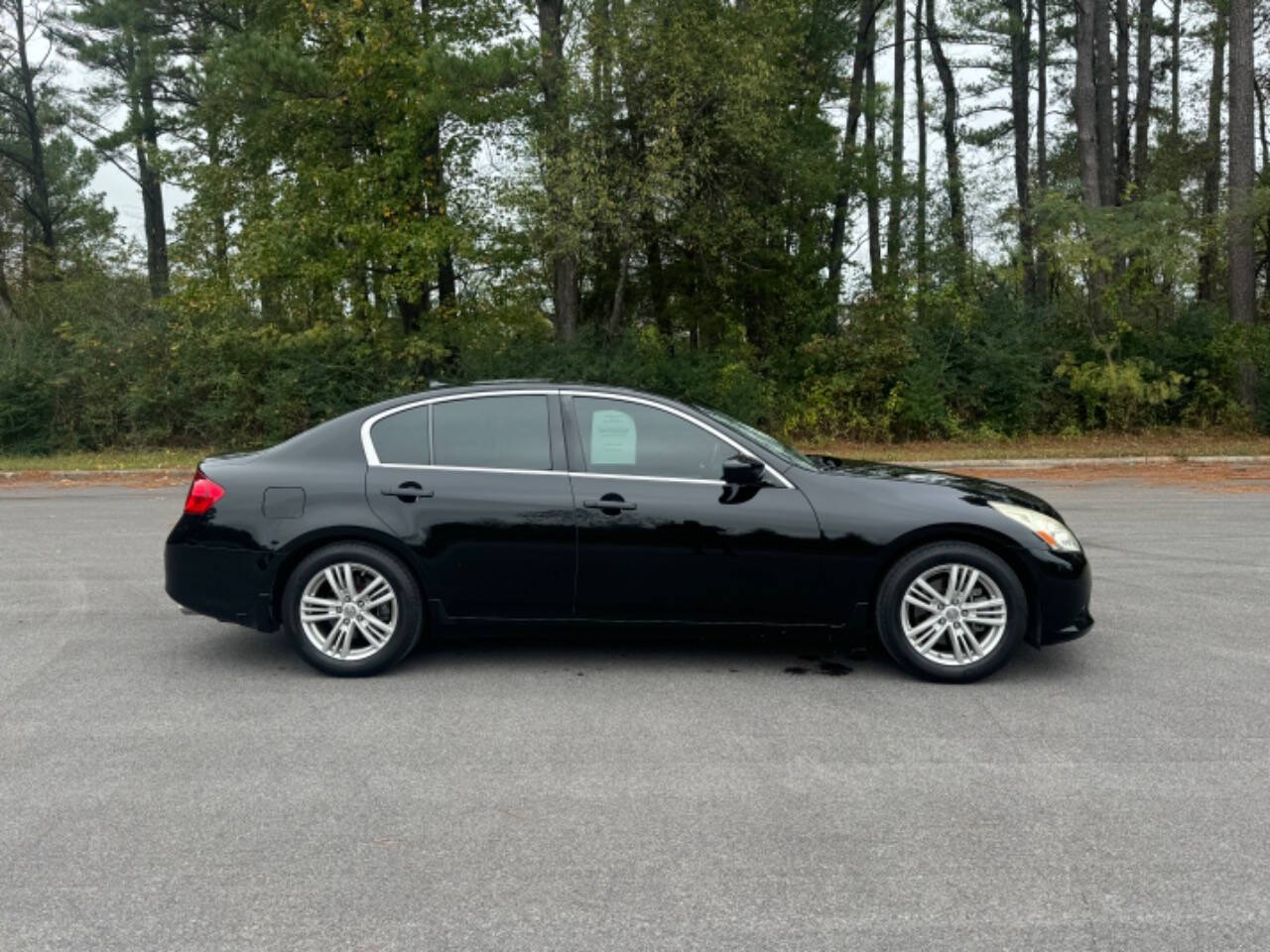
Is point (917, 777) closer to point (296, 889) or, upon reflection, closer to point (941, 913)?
point (941, 913)

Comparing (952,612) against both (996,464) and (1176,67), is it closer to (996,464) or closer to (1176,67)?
(996,464)

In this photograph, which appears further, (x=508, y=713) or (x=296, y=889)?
(x=508, y=713)

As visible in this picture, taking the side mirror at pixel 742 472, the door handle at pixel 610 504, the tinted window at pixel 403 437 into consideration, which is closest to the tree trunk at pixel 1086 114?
the side mirror at pixel 742 472

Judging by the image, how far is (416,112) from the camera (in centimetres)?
2136

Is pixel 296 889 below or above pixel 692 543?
below

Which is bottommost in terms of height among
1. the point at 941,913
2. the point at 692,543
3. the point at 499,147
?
the point at 941,913

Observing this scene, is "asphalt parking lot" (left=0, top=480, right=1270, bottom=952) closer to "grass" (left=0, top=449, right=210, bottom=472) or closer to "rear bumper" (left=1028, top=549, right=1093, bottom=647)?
"rear bumper" (left=1028, top=549, right=1093, bottom=647)

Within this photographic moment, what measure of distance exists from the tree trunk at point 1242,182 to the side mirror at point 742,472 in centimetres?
1919

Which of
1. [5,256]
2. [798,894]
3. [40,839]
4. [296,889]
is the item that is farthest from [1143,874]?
[5,256]

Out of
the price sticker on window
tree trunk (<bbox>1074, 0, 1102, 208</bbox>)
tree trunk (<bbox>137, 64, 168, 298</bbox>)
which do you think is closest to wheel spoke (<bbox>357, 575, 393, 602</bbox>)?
the price sticker on window

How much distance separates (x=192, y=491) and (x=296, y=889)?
3.06m

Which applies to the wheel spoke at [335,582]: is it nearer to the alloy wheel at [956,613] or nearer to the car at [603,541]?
the car at [603,541]

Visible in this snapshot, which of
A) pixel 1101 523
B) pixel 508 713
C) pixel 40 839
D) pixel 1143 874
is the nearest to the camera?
pixel 1143 874

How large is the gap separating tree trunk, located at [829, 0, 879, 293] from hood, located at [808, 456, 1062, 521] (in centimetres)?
2092
